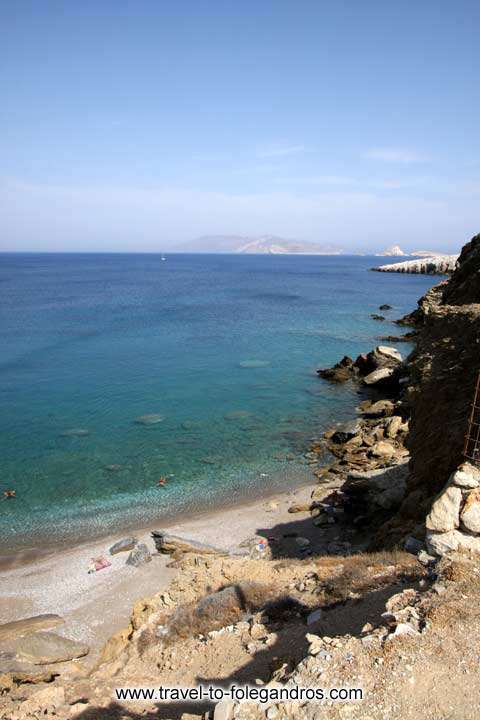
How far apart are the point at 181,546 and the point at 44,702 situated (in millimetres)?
9382

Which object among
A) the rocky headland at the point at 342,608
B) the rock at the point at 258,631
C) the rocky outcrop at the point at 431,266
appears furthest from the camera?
the rocky outcrop at the point at 431,266

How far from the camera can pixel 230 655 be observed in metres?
10.7

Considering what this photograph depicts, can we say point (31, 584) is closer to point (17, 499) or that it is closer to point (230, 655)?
point (17, 499)

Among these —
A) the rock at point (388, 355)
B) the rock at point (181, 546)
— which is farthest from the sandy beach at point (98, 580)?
the rock at point (388, 355)

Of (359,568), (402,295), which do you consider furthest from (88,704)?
(402,295)

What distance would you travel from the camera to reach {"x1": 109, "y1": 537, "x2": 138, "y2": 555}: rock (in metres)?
19.7

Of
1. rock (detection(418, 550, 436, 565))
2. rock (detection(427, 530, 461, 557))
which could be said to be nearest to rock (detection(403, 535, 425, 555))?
rock (detection(418, 550, 436, 565))

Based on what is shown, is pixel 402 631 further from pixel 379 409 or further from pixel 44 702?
pixel 379 409

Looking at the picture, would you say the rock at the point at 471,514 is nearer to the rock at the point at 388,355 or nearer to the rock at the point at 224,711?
the rock at the point at 224,711

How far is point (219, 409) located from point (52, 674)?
76.2ft

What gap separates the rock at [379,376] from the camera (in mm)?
40219

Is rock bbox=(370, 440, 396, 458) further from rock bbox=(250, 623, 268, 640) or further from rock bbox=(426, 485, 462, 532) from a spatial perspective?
rock bbox=(250, 623, 268, 640)

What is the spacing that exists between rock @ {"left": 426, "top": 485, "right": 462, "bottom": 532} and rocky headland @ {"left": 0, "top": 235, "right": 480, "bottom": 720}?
0.03 m

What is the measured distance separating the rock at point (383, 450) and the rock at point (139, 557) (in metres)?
13.4
